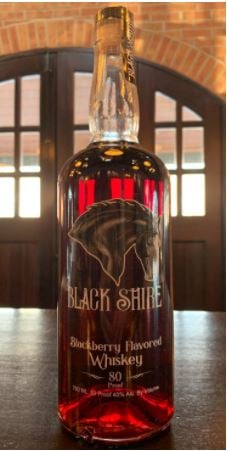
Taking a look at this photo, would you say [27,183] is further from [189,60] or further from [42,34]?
[189,60]

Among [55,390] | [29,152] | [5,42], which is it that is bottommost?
[55,390]

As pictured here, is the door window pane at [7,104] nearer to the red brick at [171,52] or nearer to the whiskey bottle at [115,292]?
the red brick at [171,52]

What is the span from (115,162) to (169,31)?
6.55ft

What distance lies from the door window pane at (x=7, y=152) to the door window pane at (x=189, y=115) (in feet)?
2.96

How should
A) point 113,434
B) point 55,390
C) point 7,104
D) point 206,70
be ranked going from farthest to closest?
point 7,104 < point 206,70 < point 55,390 < point 113,434

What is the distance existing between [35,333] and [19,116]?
1803 millimetres

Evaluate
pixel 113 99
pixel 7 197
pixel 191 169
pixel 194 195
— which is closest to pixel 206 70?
pixel 191 169

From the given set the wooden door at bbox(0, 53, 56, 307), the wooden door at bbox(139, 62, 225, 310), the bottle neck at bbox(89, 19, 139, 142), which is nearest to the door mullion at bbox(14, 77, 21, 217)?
the wooden door at bbox(0, 53, 56, 307)

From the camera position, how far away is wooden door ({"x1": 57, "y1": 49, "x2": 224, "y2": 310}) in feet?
7.06

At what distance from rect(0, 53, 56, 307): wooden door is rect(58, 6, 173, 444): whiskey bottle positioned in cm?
188

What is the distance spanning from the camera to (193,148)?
2.19 metres

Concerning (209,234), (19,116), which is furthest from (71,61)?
(209,234)

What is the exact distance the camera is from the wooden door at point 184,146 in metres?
2.15

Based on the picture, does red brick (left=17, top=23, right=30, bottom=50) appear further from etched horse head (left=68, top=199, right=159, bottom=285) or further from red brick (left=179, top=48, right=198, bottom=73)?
etched horse head (left=68, top=199, right=159, bottom=285)
